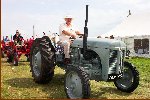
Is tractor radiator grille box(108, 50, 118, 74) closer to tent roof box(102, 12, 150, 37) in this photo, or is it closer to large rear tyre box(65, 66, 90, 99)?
large rear tyre box(65, 66, 90, 99)

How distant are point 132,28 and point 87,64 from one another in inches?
891

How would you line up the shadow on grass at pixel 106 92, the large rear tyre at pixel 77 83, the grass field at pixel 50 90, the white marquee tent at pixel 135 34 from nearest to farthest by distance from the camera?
1. the large rear tyre at pixel 77 83
2. the grass field at pixel 50 90
3. the shadow on grass at pixel 106 92
4. the white marquee tent at pixel 135 34

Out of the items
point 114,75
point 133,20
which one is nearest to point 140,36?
point 133,20

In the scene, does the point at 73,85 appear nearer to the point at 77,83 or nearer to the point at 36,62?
the point at 77,83

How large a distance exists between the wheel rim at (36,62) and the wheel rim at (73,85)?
197cm

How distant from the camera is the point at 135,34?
91.7 feet

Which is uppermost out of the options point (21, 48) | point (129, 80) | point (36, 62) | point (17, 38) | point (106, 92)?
point (17, 38)

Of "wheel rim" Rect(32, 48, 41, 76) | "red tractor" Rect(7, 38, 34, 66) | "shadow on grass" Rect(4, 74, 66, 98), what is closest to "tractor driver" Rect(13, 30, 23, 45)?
"red tractor" Rect(7, 38, 34, 66)

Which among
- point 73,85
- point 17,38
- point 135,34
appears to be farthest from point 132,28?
point 73,85

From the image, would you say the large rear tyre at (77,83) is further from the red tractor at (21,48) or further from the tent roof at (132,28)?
the tent roof at (132,28)

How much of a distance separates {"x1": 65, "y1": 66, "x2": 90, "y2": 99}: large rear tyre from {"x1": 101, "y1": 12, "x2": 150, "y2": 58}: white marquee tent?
2037 cm

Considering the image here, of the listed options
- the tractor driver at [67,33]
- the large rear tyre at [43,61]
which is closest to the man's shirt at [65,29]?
the tractor driver at [67,33]

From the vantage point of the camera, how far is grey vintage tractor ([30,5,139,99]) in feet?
22.3

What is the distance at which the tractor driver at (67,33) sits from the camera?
8.27 meters
